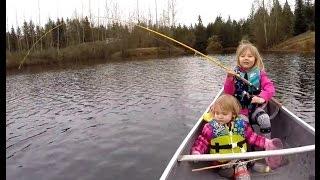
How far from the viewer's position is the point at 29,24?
76188 mm

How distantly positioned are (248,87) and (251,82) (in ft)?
0.38

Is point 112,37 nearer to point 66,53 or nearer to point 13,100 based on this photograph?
point 66,53

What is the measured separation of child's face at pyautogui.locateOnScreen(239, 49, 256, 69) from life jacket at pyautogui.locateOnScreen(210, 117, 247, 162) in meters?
1.54

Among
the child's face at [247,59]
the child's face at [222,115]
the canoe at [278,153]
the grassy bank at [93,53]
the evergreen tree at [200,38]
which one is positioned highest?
the evergreen tree at [200,38]

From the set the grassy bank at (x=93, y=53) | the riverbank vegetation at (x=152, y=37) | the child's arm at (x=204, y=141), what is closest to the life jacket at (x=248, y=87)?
the child's arm at (x=204, y=141)

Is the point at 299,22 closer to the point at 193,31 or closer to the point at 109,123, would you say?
the point at 193,31

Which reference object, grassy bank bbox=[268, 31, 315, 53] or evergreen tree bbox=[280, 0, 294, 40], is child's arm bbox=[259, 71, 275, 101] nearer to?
grassy bank bbox=[268, 31, 315, 53]

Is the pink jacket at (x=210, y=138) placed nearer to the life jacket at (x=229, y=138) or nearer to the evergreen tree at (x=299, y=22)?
the life jacket at (x=229, y=138)

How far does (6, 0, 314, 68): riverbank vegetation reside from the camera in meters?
55.2

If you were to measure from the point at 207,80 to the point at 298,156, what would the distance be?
17849 mm

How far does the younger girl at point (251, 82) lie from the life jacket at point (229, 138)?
1069 millimetres

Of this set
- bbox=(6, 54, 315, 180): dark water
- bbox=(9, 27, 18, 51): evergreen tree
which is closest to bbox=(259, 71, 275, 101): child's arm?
bbox=(6, 54, 315, 180): dark water

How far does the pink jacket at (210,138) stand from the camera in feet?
17.3

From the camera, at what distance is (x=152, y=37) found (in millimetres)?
48094
